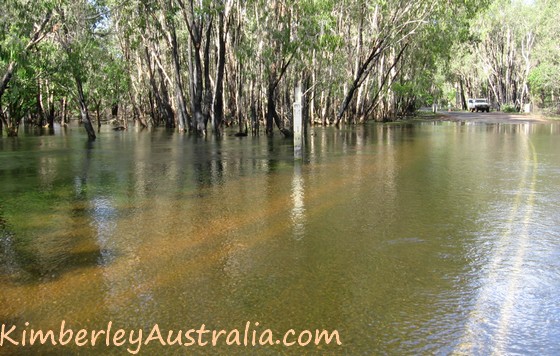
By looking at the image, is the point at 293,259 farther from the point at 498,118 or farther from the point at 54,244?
the point at 498,118

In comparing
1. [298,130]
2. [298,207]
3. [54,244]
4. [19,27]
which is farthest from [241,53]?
[54,244]

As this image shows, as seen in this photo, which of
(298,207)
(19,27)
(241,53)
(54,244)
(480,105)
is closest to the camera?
(54,244)

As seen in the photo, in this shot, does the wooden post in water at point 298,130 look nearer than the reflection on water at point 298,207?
No

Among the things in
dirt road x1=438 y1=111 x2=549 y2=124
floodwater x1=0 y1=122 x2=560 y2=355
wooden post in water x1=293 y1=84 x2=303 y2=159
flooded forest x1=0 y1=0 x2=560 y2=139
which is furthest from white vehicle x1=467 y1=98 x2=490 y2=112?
floodwater x1=0 y1=122 x2=560 y2=355

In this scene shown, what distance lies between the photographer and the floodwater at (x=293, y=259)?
16.7 feet

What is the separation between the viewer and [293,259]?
23.2 ft

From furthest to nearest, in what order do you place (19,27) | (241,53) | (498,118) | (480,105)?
(480,105)
(498,118)
(241,53)
(19,27)

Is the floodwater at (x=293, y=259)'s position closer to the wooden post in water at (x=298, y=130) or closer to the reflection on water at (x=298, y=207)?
the reflection on water at (x=298, y=207)

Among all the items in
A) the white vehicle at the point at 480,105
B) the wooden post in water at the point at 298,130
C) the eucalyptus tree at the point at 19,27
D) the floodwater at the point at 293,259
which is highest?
the eucalyptus tree at the point at 19,27

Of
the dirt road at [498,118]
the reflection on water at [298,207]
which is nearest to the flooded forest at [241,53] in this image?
the dirt road at [498,118]

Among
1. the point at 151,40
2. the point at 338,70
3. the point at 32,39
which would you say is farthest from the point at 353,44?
the point at 32,39

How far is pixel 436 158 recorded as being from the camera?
18.2 meters

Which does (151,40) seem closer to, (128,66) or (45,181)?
(128,66)

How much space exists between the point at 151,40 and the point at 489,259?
32.7m
